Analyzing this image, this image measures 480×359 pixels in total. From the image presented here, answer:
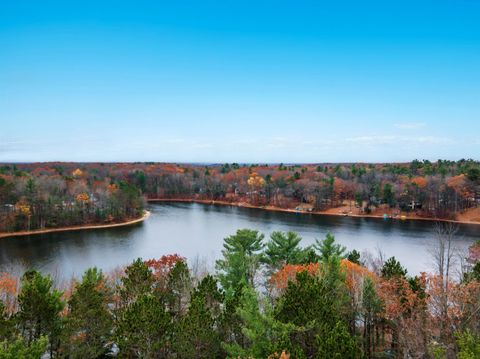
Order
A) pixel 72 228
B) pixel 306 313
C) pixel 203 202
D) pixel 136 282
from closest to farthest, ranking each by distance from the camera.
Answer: pixel 306 313, pixel 136 282, pixel 72 228, pixel 203 202

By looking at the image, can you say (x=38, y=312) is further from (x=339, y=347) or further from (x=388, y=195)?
(x=388, y=195)

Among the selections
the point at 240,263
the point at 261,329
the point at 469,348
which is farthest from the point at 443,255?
the point at 261,329

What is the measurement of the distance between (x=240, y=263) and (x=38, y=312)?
382 inches

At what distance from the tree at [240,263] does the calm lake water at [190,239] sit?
288 inches

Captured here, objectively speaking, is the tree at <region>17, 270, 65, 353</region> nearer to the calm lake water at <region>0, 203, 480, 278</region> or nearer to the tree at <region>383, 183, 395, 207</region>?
the calm lake water at <region>0, 203, 480, 278</region>

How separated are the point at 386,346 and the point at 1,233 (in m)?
56.4

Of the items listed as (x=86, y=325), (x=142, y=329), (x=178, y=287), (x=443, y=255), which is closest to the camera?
(x=142, y=329)

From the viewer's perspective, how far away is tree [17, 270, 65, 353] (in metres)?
14.0

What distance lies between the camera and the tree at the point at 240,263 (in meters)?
20.2

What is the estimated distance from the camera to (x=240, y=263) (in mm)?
20297

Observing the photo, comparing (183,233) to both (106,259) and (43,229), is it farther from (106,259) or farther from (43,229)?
(43,229)

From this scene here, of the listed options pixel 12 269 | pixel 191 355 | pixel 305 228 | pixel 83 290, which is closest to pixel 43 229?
pixel 12 269

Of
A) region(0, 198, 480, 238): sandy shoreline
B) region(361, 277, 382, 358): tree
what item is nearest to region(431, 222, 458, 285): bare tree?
region(361, 277, 382, 358): tree

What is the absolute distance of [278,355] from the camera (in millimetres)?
9758
